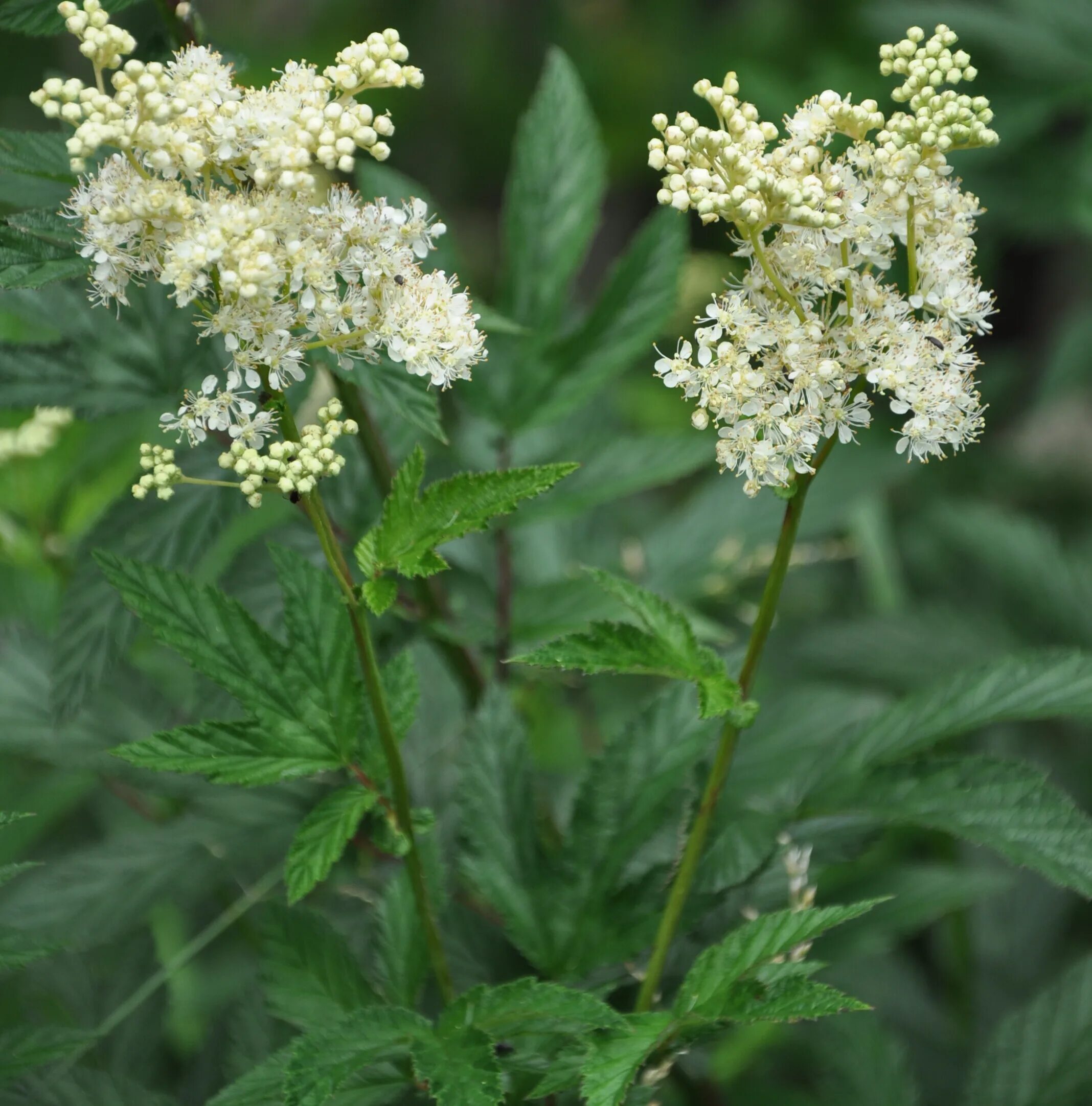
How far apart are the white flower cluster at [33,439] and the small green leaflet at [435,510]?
37.5 inches

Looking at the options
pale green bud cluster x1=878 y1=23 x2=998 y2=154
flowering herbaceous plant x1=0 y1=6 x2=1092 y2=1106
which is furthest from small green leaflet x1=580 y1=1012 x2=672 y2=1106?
pale green bud cluster x1=878 y1=23 x2=998 y2=154

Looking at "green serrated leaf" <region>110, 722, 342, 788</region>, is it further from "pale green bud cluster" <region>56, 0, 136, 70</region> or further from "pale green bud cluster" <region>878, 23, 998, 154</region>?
"pale green bud cluster" <region>878, 23, 998, 154</region>

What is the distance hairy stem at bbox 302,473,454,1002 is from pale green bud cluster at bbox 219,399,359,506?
0.04 meters

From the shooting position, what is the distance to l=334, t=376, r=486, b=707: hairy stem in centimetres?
139

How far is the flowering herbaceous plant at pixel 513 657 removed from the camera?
1011 mm

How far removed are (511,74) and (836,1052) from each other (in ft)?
15.2

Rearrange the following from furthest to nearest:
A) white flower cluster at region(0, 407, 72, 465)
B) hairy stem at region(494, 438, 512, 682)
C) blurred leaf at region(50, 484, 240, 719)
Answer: white flower cluster at region(0, 407, 72, 465), hairy stem at region(494, 438, 512, 682), blurred leaf at region(50, 484, 240, 719)

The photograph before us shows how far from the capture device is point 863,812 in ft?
4.37

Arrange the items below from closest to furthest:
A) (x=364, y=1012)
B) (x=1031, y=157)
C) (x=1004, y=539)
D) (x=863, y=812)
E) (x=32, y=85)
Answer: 1. (x=364, y=1012)
2. (x=863, y=812)
3. (x=1004, y=539)
4. (x=1031, y=157)
5. (x=32, y=85)

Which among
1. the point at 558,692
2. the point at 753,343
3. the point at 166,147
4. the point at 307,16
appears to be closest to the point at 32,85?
the point at 307,16

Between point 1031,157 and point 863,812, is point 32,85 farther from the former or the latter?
point 863,812

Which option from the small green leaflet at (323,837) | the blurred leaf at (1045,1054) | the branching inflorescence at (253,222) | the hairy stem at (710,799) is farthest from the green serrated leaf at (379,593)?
the blurred leaf at (1045,1054)

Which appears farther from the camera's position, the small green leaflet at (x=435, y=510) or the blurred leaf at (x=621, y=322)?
the blurred leaf at (x=621, y=322)

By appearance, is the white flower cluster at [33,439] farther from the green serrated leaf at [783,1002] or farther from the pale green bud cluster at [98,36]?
the green serrated leaf at [783,1002]
